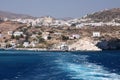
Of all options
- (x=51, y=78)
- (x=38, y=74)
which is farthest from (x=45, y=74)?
(x=51, y=78)

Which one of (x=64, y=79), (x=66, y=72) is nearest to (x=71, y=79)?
(x=64, y=79)

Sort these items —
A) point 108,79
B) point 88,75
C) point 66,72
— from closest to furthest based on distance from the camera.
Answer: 1. point 108,79
2. point 88,75
3. point 66,72

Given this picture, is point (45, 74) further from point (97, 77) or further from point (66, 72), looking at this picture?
point (97, 77)

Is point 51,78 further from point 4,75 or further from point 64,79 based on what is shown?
point 4,75

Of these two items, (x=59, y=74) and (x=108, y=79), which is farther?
(x=59, y=74)

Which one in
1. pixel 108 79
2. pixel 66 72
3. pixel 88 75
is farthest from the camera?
pixel 66 72

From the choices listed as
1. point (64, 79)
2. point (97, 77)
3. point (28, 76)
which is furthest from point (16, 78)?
point (97, 77)

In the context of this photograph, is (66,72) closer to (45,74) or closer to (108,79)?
(45,74)

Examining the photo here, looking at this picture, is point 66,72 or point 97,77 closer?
point 97,77
